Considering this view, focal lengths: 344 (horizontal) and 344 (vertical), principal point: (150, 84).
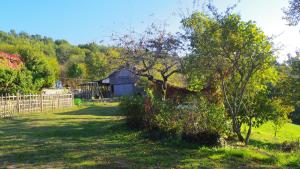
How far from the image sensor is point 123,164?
323 inches

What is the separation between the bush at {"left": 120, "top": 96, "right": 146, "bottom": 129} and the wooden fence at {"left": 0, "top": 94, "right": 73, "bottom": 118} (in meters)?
11.0

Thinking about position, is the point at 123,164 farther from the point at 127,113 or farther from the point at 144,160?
the point at 127,113

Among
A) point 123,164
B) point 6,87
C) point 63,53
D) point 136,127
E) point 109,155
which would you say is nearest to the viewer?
point 123,164

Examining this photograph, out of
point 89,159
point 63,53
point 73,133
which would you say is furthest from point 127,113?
point 63,53

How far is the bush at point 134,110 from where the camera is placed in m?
13.7

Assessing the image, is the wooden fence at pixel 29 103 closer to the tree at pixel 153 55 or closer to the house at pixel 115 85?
the tree at pixel 153 55

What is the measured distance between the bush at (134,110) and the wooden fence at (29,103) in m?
11.0

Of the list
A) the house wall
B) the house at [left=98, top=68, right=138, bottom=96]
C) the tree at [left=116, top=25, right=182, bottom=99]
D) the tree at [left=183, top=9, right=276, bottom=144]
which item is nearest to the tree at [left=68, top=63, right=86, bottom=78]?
the house at [left=98, top=68, right=138, bottom=96]

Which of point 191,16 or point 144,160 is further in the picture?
point 191,16

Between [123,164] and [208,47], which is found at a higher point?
[208,47]

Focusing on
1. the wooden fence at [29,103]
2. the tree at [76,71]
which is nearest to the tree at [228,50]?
the wooden fence at [29,103]

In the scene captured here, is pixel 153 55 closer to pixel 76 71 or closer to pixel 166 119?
pixel 166 119

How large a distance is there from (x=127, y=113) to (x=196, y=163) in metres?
6.47

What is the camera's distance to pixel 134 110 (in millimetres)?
14250
